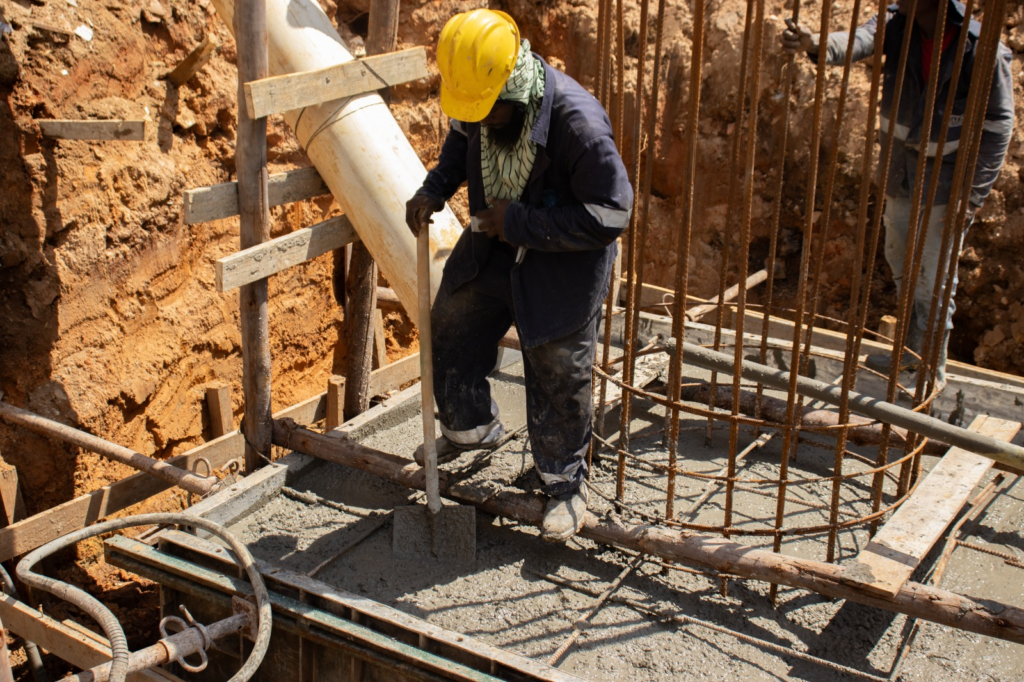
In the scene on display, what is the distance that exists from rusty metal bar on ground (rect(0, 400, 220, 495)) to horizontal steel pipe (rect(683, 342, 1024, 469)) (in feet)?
8.20

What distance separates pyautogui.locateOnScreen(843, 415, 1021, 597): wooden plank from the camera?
9.64ft

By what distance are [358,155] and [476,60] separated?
4.17ft

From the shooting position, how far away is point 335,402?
5.46 meters

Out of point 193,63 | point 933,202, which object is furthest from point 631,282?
point 193,63

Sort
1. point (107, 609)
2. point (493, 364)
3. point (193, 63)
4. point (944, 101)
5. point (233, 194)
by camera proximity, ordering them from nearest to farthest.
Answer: point (107, 609) → point (493, 364) → point (233, 194) → point (944, 101) → point (193, 63)

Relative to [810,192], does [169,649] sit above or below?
below

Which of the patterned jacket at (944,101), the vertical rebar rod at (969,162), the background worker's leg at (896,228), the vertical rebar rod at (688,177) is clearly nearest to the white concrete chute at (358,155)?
the vertical rebar rod at (688,177)

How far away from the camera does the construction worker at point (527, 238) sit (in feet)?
9.74

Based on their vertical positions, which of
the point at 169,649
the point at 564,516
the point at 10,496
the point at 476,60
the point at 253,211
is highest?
the point at 476,60

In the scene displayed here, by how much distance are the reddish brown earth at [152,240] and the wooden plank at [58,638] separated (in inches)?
61.7

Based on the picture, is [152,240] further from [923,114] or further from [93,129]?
[923,114]

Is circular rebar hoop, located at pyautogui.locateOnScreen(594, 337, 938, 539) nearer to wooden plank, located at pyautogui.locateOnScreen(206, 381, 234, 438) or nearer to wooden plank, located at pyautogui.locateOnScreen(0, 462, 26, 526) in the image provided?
wooden plank, located at pyautogui.locateOnScreen(206, 381, 234, 438)

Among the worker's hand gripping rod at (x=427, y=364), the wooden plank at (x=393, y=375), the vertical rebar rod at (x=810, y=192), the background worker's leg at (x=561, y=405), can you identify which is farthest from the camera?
the wooden plank at (x=393, y=375)

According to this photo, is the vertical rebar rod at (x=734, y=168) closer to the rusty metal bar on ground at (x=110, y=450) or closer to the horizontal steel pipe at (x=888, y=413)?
the horizontal steel pipe at (x=888, y=413)
